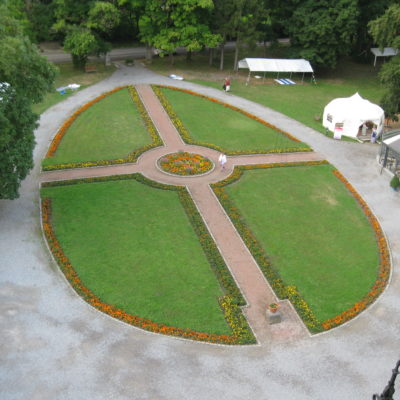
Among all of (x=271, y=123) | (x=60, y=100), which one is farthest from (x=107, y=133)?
(x=271, y=123)

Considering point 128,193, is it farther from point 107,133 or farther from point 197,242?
point 107,133

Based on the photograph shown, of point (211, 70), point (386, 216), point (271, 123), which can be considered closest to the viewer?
point (386, 216)

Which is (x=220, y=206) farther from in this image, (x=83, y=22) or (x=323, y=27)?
(x=83, y=22)

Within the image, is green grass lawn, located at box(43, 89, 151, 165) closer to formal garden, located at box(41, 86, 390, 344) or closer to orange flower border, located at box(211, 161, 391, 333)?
formal garden, located at box(41, 86, 390, 344)

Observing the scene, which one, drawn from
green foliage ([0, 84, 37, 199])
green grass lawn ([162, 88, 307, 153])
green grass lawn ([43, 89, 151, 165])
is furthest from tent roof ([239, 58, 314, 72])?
green foliage ([0, 84, 37, 199])

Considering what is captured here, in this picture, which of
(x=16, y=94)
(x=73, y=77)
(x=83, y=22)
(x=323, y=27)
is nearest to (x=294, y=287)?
(x=16, y=94)
